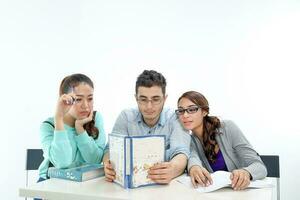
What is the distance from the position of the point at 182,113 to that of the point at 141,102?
0.83 ft

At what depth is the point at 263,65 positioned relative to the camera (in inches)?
108

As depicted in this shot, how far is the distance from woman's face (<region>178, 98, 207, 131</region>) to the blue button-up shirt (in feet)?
0.13

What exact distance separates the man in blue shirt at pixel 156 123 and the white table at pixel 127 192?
0.10m

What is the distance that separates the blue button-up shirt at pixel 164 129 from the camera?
165 cm

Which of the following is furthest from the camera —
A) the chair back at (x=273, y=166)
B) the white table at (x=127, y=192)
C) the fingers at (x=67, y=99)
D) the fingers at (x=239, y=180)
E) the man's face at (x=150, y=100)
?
the chair back at (x=273, y=166)

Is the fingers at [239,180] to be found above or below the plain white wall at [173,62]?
below

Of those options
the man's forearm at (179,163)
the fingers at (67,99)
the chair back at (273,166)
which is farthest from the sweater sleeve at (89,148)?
the chair back at (273,166)

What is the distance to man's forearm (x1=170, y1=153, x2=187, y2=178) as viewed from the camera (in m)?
1.51

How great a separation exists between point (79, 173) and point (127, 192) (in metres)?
0.29

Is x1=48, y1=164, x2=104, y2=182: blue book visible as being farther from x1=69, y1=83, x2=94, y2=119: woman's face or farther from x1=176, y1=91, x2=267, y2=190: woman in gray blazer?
x1=176, y1=91, x2=267, y2=190: woman in gray blazer

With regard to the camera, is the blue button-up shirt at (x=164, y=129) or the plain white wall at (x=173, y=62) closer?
the blue button-up shirt at (x=164, y=129)

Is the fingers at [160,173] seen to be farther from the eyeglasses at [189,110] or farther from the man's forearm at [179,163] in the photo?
the eyeglasses at [189,110]

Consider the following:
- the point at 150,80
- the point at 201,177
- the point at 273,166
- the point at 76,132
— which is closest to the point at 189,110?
the point at 150,80

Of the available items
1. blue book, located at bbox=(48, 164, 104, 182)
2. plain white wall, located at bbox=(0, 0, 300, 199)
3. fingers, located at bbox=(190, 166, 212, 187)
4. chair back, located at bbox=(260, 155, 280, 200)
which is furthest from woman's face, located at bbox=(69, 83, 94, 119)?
chair back, located at bbox=(260, 155, 280, 200)
